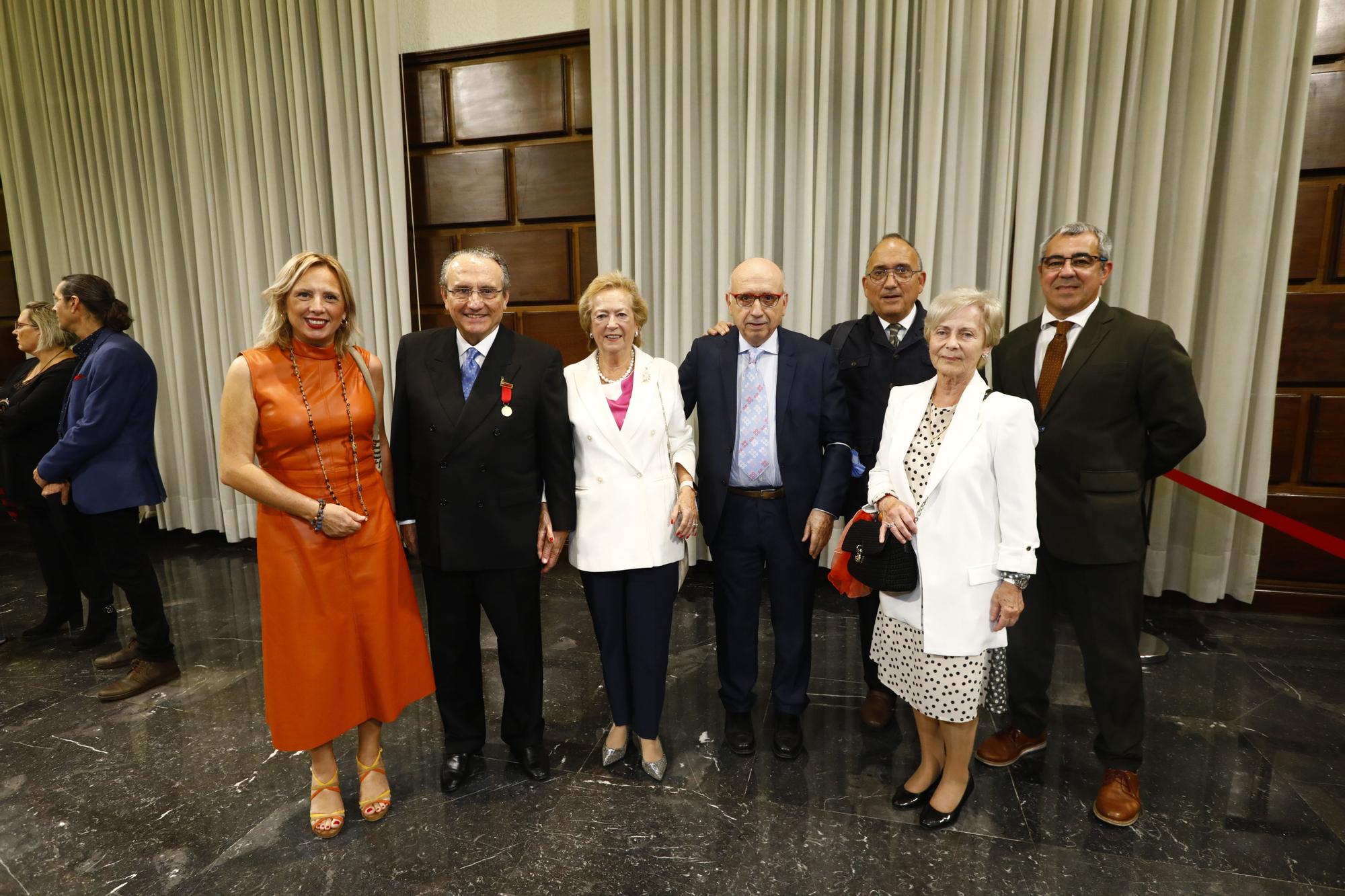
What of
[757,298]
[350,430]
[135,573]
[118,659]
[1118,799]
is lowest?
[118,659]

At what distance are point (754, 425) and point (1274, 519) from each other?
2.16 metres

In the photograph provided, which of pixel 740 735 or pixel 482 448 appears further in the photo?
pixel 740 735

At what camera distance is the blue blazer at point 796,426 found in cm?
237

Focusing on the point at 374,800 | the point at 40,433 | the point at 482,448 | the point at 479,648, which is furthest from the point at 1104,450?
the point at 40,433

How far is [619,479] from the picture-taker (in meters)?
2.25

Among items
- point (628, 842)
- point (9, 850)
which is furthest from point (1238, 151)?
point (9, 850)

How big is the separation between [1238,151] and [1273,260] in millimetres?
563

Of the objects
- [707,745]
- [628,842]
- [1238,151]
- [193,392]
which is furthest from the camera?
[193,392]

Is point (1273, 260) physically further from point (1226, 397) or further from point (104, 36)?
point (104, 36)

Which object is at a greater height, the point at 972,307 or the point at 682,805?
the point at 972,307

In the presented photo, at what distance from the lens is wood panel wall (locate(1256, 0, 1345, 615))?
3490 millimetres

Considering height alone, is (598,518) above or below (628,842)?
above

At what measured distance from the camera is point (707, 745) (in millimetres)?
2607

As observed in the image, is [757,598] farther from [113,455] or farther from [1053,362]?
[113,455]
